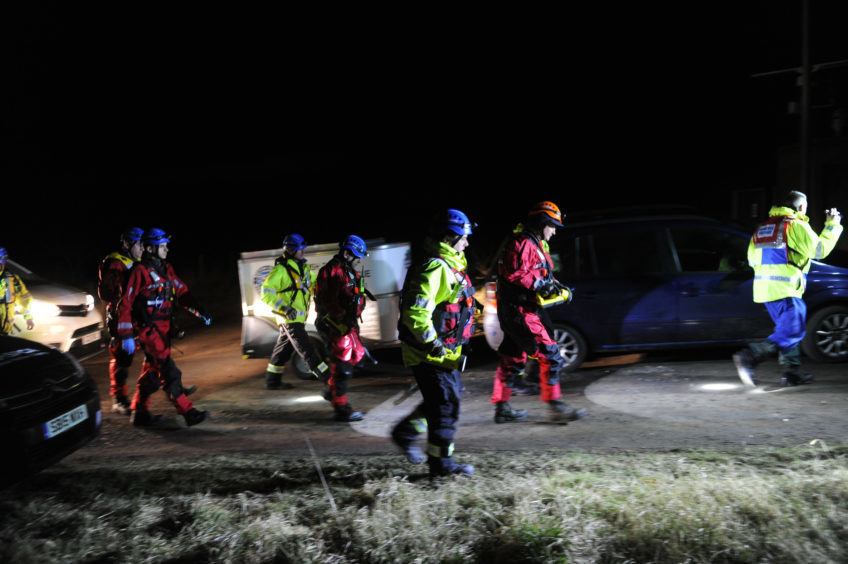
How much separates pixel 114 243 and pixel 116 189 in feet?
47.9

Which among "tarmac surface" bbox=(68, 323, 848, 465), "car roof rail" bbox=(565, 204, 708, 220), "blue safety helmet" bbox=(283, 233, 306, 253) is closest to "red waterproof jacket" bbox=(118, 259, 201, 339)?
"tarmac surface" bbox=(68, 323, 848, 465)

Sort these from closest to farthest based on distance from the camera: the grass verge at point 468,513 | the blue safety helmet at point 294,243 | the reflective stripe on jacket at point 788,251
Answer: the grass verge at point 468,513, the reflective stripe on jacket at point 788,251, the blue safety helmet at point 294,243

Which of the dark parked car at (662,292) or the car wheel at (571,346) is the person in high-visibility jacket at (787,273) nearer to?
the dark parked car at (662,292)

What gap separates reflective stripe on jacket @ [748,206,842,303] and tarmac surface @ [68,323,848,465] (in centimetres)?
96

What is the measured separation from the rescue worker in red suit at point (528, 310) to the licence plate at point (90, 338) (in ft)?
19.2

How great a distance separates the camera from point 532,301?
6059 millimetres

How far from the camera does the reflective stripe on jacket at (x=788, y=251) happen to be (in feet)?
21.8

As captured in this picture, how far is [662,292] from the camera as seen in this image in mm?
7730

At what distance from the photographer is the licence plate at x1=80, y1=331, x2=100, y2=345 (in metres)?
9.29

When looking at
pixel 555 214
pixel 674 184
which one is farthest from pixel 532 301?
pixel 674 184

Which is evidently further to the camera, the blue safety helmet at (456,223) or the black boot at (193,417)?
the black boot at (193,417)

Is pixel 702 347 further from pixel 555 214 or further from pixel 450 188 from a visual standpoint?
pixel 450 188

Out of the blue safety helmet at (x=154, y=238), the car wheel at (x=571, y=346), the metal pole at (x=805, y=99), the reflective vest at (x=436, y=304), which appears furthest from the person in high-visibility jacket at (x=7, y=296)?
the metal pole at (x=805, y=99)

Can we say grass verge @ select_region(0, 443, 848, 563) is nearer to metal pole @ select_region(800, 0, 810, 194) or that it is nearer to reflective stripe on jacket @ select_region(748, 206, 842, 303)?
reflective stripe on jacket @ select_region(748, 206, 842, 303)
